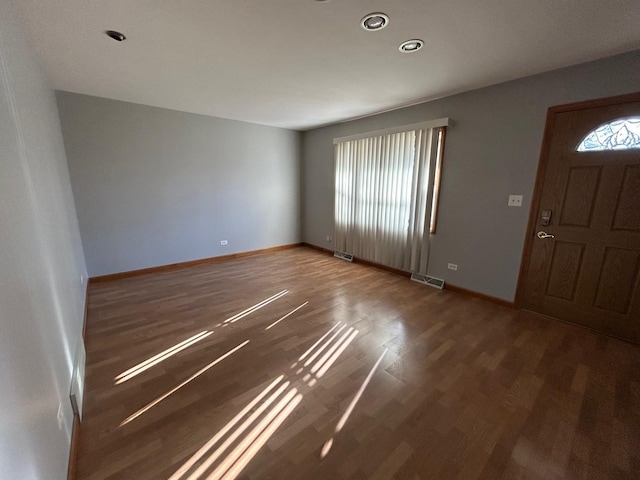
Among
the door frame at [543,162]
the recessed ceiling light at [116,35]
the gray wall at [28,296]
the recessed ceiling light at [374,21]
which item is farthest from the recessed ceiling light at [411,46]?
the gray wall at [28,296]

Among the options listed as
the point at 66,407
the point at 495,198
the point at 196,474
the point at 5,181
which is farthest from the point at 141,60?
the point at 495,198

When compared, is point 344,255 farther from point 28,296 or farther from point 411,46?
point 28,296

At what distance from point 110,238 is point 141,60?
246 centimetres

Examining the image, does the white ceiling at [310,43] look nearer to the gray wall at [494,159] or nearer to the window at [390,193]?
the gray wall at [494,159]

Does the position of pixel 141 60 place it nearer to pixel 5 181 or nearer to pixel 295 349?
pixel 5 181

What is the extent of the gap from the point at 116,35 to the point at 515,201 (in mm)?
3965

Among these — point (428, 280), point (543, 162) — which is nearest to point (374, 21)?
point (543, 162)

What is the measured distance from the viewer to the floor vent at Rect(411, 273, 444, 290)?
3528 mm

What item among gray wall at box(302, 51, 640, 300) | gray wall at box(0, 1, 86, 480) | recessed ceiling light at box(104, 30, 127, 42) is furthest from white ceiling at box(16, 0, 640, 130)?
gray wall at box(0, 1, 86, 480)

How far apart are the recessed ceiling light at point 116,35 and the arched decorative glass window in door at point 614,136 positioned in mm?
4041

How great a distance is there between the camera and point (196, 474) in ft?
4.11

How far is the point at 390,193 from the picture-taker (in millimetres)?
3967

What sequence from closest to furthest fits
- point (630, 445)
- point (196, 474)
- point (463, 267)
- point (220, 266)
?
point (196, 474)
point (630, 445)
point (463, 267)
point (220, 266)

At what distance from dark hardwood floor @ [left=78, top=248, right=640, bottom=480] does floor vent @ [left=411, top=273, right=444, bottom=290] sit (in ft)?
1.79
